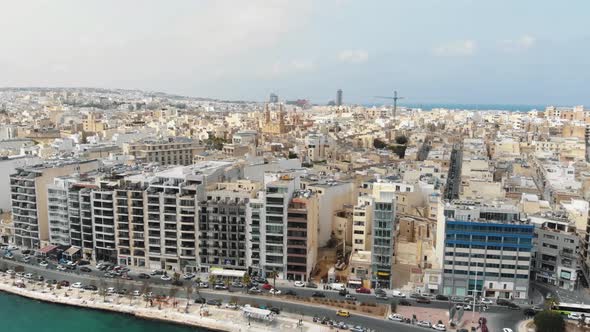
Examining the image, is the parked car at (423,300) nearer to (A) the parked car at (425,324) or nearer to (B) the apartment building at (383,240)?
(B) the apartment building at (383,240)

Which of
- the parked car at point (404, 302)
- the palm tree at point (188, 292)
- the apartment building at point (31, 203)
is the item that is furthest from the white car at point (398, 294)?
the apartment building at point (31, 203)

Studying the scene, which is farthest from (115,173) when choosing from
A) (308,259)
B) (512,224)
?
→ (512,224)

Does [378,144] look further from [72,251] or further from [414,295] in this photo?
[72,251]

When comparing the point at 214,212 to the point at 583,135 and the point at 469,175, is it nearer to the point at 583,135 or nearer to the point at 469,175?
the point at 469,175

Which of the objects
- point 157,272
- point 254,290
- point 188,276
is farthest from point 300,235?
point 157,272

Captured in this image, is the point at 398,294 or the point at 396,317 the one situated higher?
the point at 398,294

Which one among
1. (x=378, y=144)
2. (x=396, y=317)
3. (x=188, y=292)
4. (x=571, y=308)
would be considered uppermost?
(x=378, y=144)
